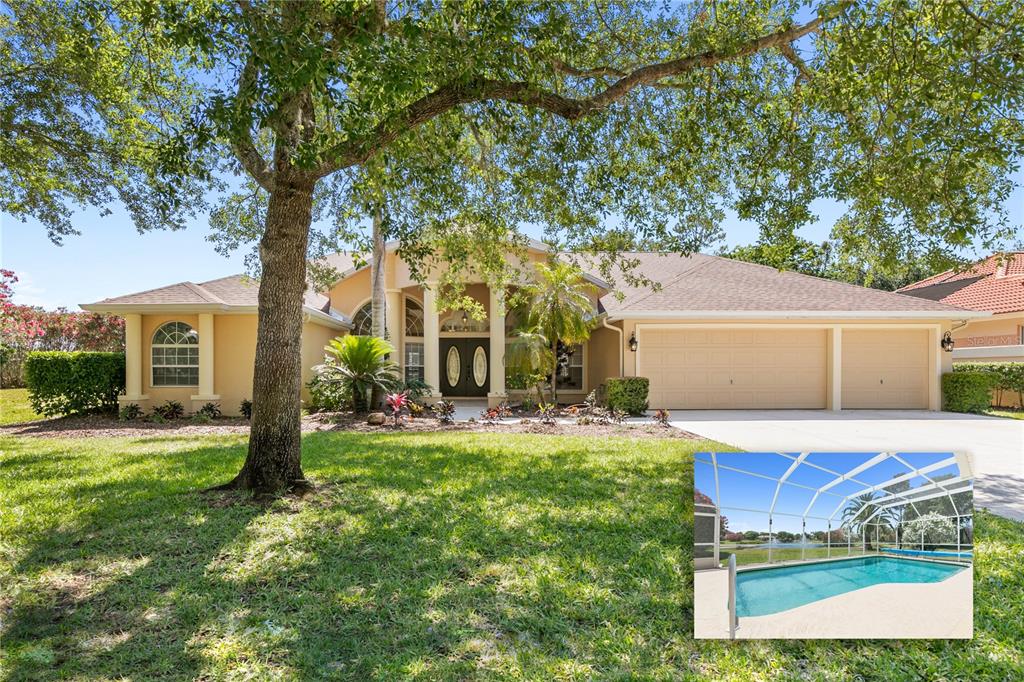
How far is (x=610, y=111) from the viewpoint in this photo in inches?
292

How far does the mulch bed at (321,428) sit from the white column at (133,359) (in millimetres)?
856

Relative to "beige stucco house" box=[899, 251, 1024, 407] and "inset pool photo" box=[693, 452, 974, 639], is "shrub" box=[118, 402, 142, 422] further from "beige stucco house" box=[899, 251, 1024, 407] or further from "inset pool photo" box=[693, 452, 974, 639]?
"beige stucco house" box=[899, 251, 1024, 407]

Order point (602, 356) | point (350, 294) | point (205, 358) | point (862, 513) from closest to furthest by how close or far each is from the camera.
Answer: point (862, 513), point (205, 358), point (602, 356), point (350, 294)

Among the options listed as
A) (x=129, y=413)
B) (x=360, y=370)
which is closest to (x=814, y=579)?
(x=360, y=370)

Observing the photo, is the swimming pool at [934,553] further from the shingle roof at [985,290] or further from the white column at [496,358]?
the shingle roof at [985,290]

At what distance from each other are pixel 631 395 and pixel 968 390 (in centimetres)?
910

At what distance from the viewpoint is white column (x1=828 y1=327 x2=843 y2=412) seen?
→ 14.9 metres

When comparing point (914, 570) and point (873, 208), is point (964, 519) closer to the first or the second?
point (914, 570)

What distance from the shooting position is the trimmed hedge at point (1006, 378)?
15.7 metres

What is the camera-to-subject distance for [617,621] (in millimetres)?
3158

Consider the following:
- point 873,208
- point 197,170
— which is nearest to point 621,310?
point 873,208

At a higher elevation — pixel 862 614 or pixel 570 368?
pixel 570 368

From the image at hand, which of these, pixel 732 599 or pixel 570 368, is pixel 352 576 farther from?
pixel 570 368

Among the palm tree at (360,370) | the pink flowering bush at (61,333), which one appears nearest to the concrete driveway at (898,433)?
the palm tree at (360,370)
